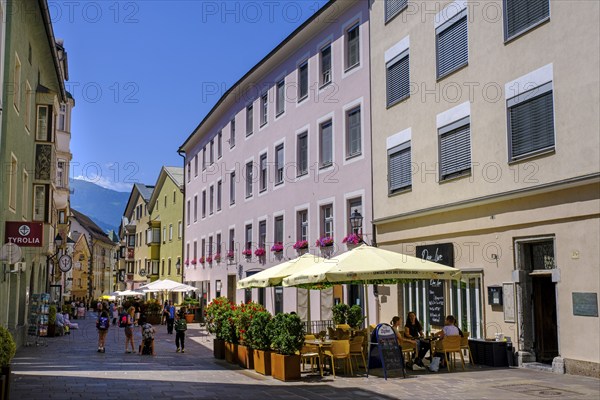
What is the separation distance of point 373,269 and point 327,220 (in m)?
11.9

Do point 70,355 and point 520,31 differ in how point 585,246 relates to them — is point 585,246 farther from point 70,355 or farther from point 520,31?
point 70,355

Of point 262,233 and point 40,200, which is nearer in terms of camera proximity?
point 40,200

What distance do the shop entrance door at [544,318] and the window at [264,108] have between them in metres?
20.2

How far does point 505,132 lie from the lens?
17.6 meters

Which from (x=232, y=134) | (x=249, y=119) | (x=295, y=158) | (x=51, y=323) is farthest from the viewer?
(x=232, y=134)

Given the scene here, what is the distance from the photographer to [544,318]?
17172 millimetres

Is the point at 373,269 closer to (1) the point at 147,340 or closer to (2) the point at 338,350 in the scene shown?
(2) the point at 338,350

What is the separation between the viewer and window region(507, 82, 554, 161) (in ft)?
53.3

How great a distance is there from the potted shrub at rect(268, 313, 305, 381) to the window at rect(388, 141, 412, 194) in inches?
322

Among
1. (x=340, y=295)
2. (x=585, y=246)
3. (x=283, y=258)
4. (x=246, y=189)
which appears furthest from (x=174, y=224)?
(x=585, y=246)

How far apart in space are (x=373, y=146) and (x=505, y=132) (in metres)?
7.17

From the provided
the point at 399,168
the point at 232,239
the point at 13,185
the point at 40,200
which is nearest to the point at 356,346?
the point at 399,168

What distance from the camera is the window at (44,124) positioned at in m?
28.2

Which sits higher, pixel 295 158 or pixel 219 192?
pixel 219 192
